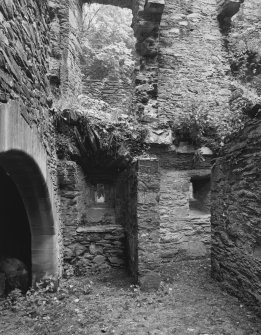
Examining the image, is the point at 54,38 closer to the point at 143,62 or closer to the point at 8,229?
the point at 143,62

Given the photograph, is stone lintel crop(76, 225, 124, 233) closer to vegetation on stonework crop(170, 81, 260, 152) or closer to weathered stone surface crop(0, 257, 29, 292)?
weathered stone surface crop(0, 257, 29, 292)

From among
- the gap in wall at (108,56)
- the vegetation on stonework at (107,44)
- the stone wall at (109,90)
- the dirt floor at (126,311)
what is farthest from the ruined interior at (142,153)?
the vegetation on stonework at (107,44)

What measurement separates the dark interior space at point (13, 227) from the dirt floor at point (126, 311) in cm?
75

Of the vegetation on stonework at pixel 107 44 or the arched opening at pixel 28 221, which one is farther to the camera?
the vegetation on stonework at pixel 107 44

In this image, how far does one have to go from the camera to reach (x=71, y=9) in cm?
672

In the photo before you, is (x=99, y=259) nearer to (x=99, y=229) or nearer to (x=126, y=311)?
(x=99, y=229)

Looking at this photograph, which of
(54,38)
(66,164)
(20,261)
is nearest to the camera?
(20,261)

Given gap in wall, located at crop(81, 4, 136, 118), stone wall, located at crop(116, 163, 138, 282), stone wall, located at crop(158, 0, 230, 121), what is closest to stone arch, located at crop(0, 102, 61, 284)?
stone wall, located at crop(116, 163, 138, 282)

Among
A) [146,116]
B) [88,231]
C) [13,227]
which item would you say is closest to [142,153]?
[146,116]

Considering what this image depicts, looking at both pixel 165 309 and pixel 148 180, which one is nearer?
pixel 165 309

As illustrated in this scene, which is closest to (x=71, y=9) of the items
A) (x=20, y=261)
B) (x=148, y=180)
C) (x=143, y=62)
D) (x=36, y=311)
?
(x=143, y=62)

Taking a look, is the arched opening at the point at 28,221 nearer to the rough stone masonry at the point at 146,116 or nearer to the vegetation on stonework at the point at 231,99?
the rough stone masonry at the point at 146,116

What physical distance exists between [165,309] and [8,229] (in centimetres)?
269

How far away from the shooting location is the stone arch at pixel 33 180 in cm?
224
